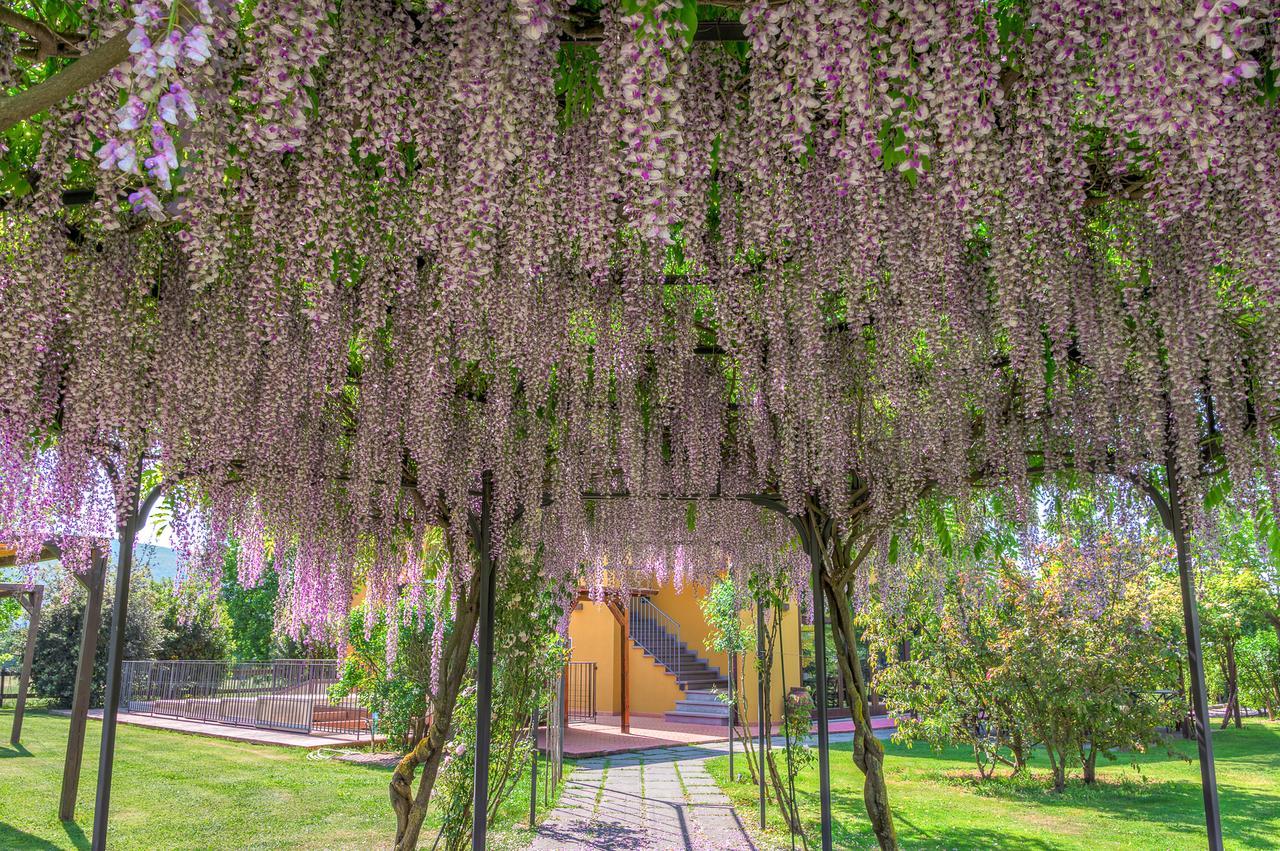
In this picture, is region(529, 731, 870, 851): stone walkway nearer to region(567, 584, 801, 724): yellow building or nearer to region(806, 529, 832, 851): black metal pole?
region(806, 529, 832, 851): black metal pole

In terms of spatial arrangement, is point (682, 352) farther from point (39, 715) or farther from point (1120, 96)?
point (39, 715)

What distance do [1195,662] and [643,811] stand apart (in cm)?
460

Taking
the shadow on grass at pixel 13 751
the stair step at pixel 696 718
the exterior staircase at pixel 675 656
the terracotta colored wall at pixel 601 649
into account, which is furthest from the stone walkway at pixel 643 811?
the shadow on grass at pixel 13 751

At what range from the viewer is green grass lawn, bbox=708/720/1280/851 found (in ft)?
21.0

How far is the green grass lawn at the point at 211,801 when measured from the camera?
258 inches

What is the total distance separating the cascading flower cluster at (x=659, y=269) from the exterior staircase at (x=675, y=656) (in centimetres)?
935

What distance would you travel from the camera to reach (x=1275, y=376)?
355cm

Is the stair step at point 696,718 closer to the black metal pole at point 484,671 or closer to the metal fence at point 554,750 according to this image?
the metal fence at point 554,750

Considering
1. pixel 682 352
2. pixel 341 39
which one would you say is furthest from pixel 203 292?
pixel 682 352

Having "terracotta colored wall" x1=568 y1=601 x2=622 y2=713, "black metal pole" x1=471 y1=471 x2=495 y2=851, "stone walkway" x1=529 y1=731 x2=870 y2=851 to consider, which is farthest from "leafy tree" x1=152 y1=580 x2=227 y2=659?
"black metal pole" x1=471 y1=471 x2=495 y2=851

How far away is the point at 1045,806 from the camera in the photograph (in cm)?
763

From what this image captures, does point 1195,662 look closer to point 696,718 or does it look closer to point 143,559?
point 696,718

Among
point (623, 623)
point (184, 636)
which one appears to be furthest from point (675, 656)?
point (184, 636)

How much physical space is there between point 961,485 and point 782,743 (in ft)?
23.0
